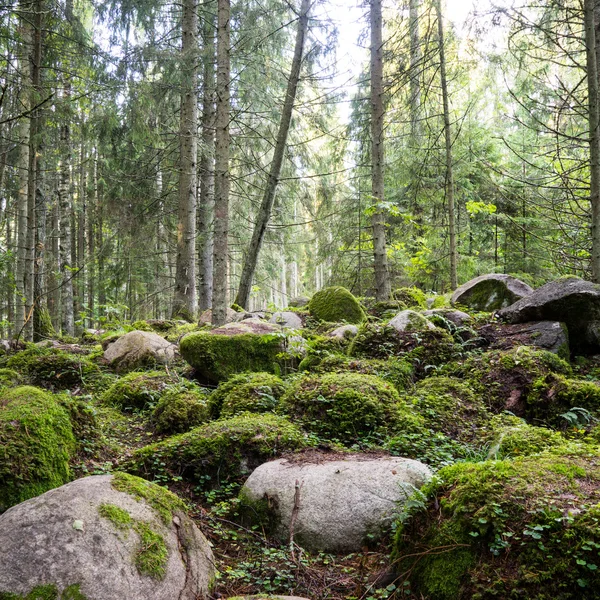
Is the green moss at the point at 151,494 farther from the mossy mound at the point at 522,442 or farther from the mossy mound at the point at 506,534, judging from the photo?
the mossy mound at the point at 522,442

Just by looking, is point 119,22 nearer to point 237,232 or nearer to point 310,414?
point 237,232

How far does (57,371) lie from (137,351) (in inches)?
48.3

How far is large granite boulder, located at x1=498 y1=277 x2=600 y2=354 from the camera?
652 cm

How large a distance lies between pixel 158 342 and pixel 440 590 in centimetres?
636

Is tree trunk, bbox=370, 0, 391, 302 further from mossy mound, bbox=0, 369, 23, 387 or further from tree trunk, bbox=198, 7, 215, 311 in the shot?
mossy mound, bbox=0, 369, 23, 387

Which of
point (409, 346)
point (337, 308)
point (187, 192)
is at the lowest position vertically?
point (409, 346)

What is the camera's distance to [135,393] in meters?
5.95

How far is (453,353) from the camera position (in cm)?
649

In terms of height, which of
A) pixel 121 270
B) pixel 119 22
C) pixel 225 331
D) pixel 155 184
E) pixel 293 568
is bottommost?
pixel 293 568

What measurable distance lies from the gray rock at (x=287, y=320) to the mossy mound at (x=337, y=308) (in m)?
0.50

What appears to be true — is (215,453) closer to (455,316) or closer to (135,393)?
(135,393)

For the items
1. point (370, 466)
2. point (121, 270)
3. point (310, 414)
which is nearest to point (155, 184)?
point (121, 270)

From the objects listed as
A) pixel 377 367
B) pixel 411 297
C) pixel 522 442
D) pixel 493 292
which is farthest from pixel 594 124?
pixel 522 442

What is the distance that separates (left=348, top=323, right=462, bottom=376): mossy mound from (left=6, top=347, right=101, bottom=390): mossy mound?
12.2ft
